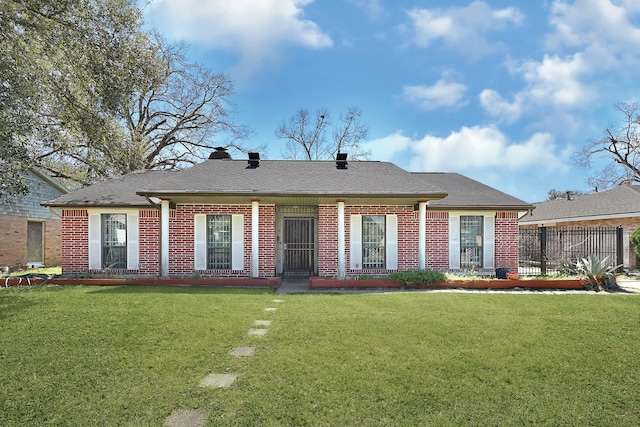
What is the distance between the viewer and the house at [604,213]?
53.9 ft

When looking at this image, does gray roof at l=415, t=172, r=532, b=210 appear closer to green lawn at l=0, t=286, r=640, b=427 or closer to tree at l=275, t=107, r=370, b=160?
green lawn at l=0, t=286, r=640, b=427

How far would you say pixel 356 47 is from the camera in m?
12.9

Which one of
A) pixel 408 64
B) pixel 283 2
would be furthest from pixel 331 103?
pixel 283 2

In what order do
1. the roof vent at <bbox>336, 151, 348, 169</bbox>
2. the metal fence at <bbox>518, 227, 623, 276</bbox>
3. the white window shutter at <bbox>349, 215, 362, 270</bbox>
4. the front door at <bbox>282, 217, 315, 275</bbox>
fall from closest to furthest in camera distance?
the white window shutter at <bbox>349, 215, 362, 270</bbox> → the front door at <bbox>282, 217, 315, 275</bbox> → the roof vent at <bbox>336, 151, 348, 169</bbox> → the metal fence at <bbox>518, 227, 623, 276</bbox>

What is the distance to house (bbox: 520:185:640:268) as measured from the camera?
1644 centimetres

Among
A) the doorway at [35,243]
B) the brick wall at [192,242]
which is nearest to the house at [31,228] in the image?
the doorway at [35,243]

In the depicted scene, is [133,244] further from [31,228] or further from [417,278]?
[31,228]

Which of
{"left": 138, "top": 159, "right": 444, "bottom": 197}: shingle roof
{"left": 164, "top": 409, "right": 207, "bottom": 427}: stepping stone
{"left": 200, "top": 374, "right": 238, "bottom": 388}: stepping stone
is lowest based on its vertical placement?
{"left": 164, "top": 409, "right": 207, "bottom": 427}: stepping stone

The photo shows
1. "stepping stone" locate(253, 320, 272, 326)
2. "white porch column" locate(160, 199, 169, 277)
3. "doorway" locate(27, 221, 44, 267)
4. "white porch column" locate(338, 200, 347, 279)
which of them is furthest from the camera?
"doorway" locate(27, 221, 44, 267)

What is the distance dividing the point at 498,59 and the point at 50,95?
41.7 ft

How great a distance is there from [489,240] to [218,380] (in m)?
11.2

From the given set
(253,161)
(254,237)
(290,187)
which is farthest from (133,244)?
(290,187)

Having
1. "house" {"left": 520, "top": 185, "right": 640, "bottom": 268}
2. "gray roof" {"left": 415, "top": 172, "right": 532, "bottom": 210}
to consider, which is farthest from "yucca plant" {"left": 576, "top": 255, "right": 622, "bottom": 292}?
"house" {"left": 520, "top": 185, "right": 640, "bottom": 268}

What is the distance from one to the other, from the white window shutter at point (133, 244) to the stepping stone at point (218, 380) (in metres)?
9.58
